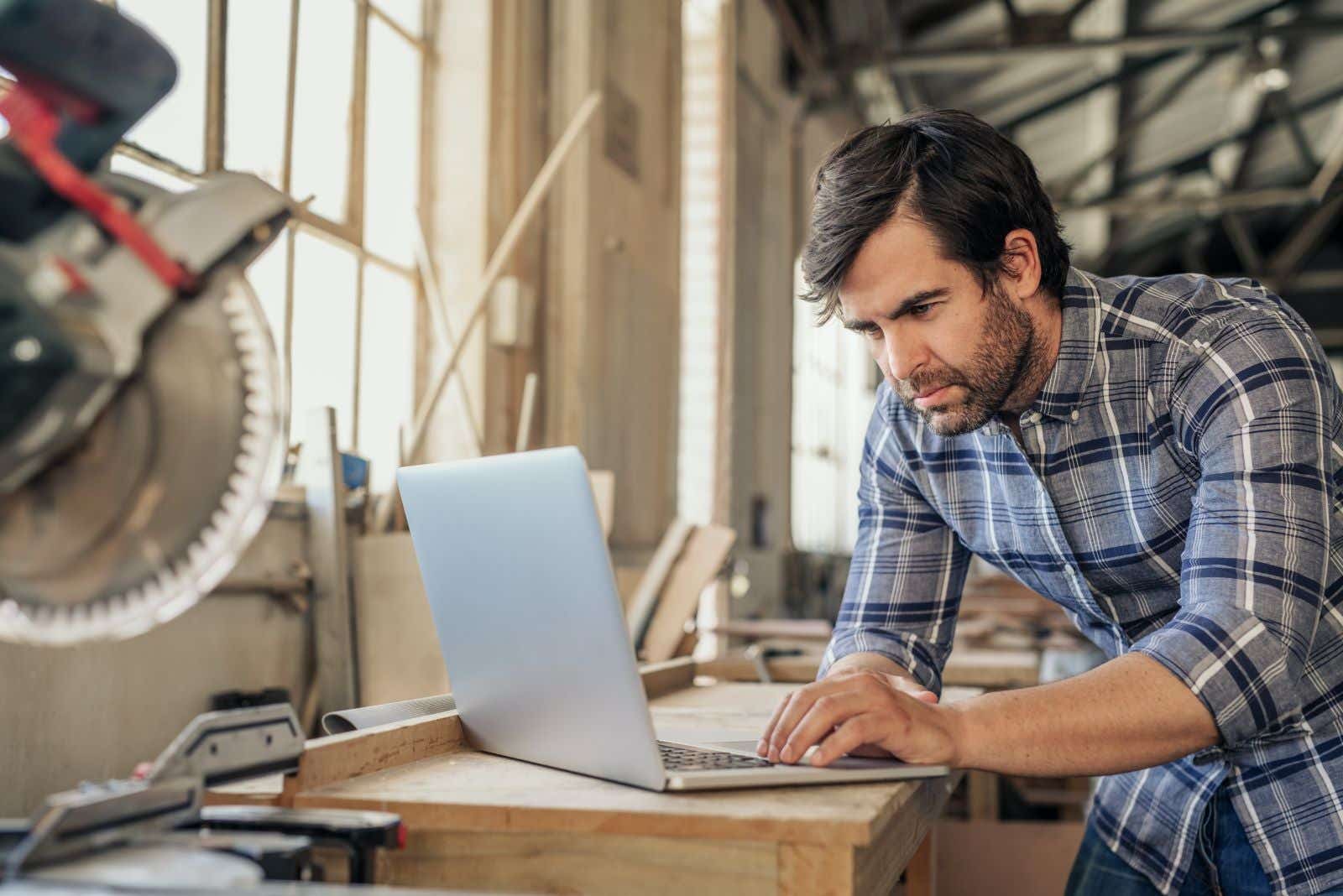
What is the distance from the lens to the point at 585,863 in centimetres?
107

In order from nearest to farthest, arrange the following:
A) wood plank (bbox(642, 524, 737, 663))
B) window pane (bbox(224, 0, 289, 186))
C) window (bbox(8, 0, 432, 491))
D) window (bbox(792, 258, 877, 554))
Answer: window (bbox(8, 0, 432, 491)), window pane (bbox(224, 0, 289, 186)), wood plank (bbox(642, 524, 737, 663)), window (bbox(792, 258, 877, 554))

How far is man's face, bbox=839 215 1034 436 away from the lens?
150cm

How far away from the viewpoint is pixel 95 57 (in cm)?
77

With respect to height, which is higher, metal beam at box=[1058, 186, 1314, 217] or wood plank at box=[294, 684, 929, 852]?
metal beam at box=[1058, 186, 1314, 217]

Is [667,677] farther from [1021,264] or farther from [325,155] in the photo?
[325,155]

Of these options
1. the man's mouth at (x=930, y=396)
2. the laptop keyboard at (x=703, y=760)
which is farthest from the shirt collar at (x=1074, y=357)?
the laptop keyboard at (x=703, y=760)

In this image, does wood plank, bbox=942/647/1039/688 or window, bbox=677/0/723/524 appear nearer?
wood plank, bbox=942/647/1039/688

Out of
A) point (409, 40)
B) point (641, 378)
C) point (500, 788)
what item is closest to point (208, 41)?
point (409, 40)

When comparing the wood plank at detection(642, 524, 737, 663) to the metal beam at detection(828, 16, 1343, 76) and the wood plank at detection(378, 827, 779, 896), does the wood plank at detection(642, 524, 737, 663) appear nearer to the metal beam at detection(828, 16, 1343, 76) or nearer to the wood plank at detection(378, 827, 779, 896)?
the wood plank at detection(378, 827, 779, 896)

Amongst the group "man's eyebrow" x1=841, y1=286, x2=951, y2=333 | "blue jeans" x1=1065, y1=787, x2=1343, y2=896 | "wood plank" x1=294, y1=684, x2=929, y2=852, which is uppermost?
"man's eyebrow" x1=841, y1=286, x2=951, y2=333

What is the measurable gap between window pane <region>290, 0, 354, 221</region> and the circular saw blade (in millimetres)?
2069

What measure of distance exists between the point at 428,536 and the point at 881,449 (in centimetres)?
72

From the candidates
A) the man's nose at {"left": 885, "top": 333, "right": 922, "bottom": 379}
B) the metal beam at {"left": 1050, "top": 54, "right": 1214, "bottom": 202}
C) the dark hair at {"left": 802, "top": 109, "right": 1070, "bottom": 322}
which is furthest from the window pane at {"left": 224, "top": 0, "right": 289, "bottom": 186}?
the metal beam at {"left": 1050, "top": 54, "right": 1214, "bottom": 202}

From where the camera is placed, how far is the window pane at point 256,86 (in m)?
2.54
